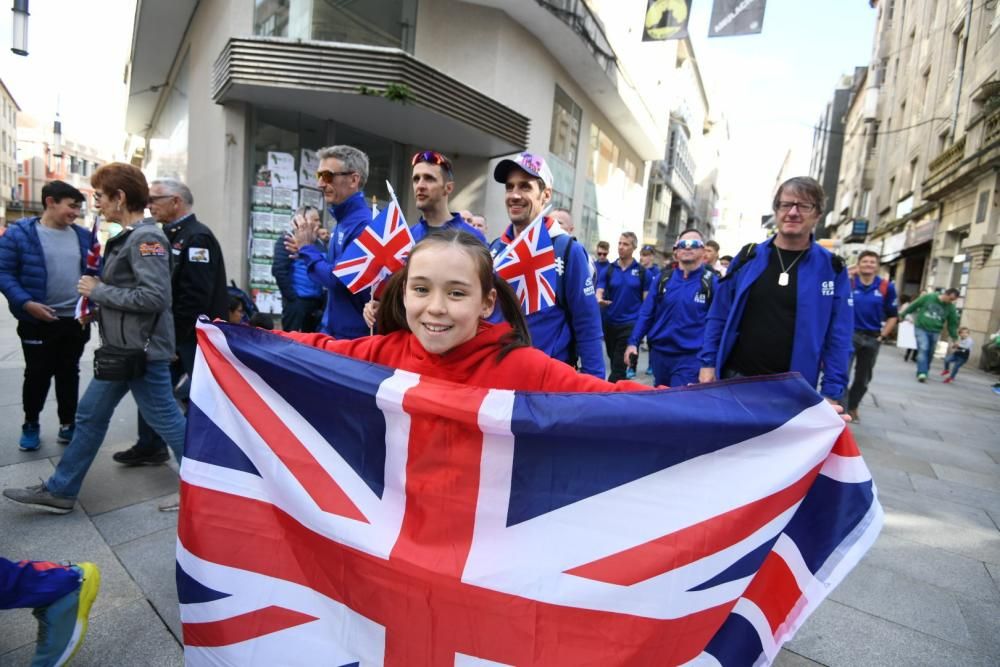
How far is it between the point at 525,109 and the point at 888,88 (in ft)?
91.3

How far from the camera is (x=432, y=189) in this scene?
278cm

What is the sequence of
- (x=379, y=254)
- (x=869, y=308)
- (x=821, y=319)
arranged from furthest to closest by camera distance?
(x=869, y=308) → (x=821, y=319) → (x=379, y=254)

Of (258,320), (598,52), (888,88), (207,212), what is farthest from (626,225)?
(258,320)

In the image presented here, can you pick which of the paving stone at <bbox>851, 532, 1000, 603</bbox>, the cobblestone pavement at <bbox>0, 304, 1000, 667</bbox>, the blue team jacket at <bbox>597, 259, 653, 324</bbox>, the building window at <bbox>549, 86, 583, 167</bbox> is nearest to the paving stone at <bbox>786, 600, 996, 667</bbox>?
the cobblestone pavement at <bbox>0, 304, 1000, 667</bbox>

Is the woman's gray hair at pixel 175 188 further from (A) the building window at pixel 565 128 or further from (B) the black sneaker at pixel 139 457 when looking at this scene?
(A) the building window at pixel 565 128

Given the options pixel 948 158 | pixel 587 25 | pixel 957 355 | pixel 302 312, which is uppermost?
pixel 587 25

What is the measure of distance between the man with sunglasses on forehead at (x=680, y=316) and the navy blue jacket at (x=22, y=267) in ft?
14.7

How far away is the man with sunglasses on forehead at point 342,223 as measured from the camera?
2.95 meters

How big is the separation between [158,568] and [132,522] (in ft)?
1.76

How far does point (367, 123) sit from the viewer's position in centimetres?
986

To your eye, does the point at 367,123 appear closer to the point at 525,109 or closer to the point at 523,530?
the point at 525,109

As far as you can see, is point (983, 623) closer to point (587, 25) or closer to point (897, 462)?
point (897, 462)

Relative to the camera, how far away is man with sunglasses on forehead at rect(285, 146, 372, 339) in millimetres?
2947

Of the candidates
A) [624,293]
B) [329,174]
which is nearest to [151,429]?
[329,174]
